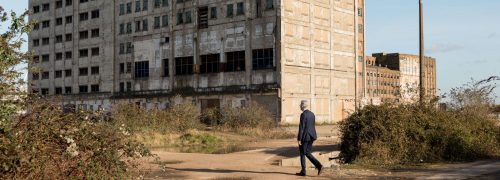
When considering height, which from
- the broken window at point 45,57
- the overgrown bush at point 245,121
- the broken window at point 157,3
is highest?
the broken window at point 157,3

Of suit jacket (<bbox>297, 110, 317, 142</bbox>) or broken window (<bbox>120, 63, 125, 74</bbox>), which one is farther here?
broken window (<bbox>120, 63, 125, 74</bbox>)

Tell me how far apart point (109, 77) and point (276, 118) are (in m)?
24.2

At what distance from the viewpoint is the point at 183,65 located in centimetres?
5394

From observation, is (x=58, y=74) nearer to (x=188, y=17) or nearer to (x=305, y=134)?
(x=188, y=17)

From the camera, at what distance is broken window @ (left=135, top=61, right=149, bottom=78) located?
57656 mm

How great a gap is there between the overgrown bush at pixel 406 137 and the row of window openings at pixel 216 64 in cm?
3175

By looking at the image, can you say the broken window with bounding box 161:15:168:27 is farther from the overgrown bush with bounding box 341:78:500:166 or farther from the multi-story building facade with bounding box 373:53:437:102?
the multi-story building facade with bounding box 373:53:437:102

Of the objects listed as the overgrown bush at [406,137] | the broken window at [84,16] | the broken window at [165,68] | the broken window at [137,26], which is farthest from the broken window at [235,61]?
the overgrown bush at [406,137]

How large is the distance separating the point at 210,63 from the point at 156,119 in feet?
72.8

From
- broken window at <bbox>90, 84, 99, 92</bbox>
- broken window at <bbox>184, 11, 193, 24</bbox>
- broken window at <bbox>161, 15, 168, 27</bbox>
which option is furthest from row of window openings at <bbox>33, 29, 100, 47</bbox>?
broken window at <bbox>184, 11, 193, 24</bbox>

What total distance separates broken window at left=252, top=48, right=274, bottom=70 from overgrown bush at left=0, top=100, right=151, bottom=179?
40.2 metres

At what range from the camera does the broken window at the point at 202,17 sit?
173 feet

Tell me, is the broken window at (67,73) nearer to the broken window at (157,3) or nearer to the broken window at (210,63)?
the broken window at (157,3)

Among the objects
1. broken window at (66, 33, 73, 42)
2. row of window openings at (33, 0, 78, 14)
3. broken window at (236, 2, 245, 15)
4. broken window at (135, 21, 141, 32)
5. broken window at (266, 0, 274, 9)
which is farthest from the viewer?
row of window openings at (33, 0, 78, 14)
